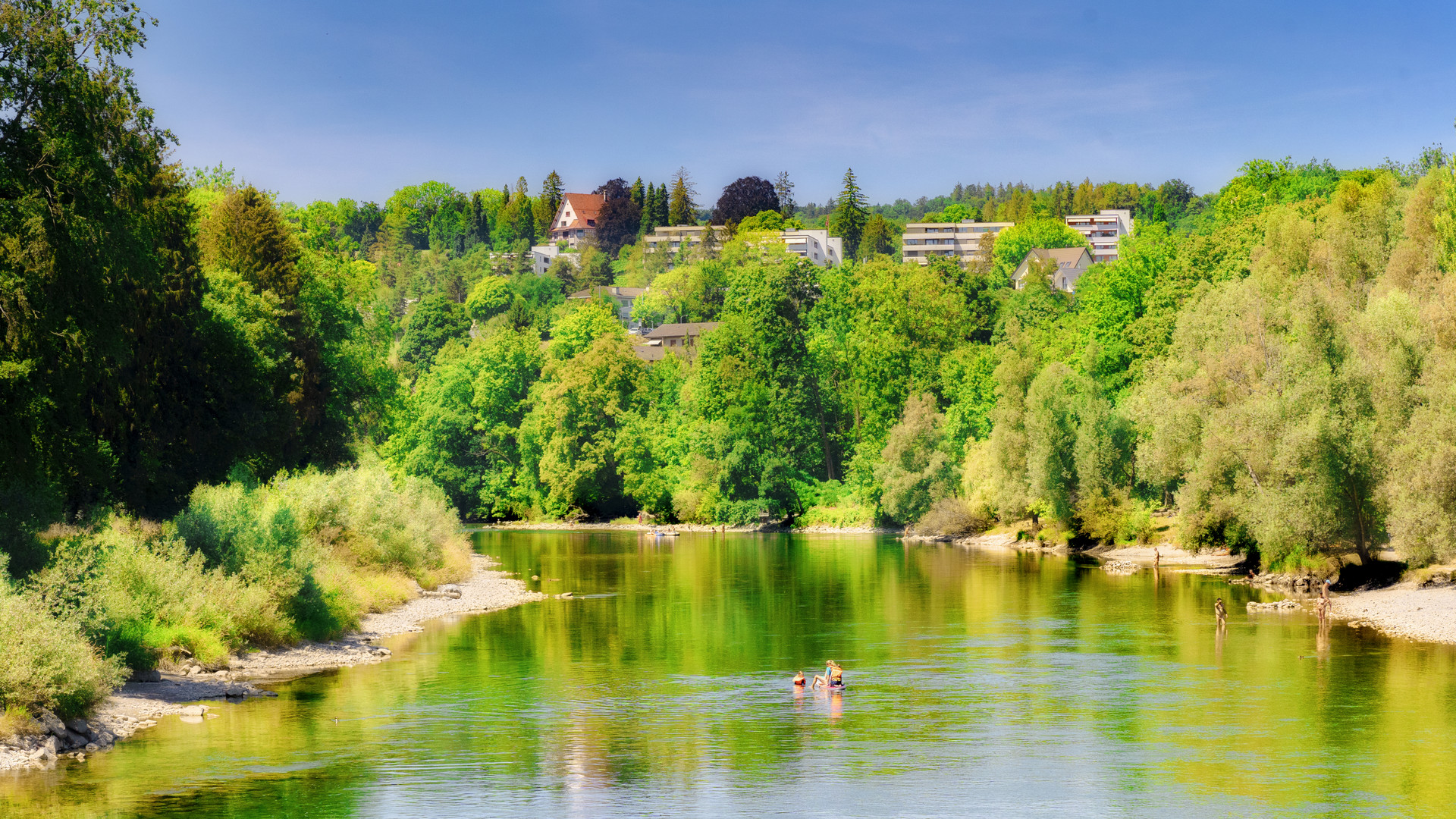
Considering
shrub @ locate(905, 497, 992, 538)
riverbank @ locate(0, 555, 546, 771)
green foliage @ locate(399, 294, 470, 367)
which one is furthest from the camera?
green foliage @ locate(399, 294, 470, 367)

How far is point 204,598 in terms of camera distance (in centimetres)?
3772

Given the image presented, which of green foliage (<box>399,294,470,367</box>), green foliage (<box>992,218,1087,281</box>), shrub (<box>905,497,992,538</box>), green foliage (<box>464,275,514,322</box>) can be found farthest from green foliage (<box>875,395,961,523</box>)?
green foliage (<box>992,218,1087,281</box>)

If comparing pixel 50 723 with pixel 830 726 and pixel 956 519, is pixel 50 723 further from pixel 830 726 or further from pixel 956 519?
pixel 956 519

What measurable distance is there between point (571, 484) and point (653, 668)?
76.1 m

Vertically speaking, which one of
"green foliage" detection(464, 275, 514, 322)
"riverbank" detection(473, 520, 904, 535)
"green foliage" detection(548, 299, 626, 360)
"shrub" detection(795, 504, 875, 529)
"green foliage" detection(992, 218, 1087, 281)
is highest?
"green foliage" detection(992, 218, 1087, 281)

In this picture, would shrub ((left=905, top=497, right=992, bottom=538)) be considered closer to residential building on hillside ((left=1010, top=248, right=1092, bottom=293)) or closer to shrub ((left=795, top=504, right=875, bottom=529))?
shrub ((left=795, top=504, right=875, bottom=529))

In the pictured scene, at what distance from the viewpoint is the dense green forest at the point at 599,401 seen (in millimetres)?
31969

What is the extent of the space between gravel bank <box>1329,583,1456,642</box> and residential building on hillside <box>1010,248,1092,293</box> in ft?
416

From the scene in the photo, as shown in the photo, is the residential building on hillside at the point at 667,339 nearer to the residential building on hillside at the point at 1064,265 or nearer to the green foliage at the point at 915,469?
the green foliage at the point at 915,469

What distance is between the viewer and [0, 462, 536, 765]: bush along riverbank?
91.2 ft

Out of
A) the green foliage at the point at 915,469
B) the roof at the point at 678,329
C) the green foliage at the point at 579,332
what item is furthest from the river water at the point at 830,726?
the roof at the point at 678,329

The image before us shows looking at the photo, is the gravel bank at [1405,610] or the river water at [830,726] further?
the gravel bank at [1405,610]

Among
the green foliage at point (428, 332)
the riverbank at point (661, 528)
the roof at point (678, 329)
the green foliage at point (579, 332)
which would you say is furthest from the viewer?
the green foliage at point (428, 332)

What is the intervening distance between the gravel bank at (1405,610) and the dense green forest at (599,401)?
6.02 feet
